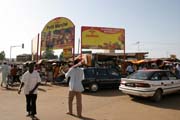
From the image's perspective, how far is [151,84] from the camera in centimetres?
1132

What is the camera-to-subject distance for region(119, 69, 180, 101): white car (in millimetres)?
11266

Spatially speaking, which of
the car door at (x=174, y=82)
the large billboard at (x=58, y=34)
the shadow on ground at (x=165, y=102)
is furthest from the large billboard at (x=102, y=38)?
the shadow on ground at (x=165, y=102)

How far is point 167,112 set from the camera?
9391 millimetres

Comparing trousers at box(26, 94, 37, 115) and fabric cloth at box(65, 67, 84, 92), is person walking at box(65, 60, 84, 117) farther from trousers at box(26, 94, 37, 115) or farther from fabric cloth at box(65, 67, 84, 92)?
trousers at box(26, 94, 37, 115)

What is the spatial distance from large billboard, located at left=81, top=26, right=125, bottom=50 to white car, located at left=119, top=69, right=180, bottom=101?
12491 millimetres

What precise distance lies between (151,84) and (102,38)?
14175mm

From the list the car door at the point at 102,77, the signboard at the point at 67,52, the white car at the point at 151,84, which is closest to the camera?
the white car at the point at 151,84

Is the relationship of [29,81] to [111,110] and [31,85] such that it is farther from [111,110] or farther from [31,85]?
[111,110]

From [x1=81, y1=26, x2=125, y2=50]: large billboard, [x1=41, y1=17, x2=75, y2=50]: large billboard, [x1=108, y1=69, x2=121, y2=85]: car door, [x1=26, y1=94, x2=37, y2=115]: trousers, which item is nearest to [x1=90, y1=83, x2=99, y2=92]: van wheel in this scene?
[x1=108, y1=69, x2=121, y2=85]: car door

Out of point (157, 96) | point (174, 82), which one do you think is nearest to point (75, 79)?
point (157, 96)

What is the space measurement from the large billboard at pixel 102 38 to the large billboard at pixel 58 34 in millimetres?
1577

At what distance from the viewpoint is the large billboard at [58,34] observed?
23078mm

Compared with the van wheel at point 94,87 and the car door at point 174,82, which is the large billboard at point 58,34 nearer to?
the van wheel at point 94,87

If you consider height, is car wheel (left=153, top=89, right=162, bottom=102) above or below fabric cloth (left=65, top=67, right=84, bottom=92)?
below
